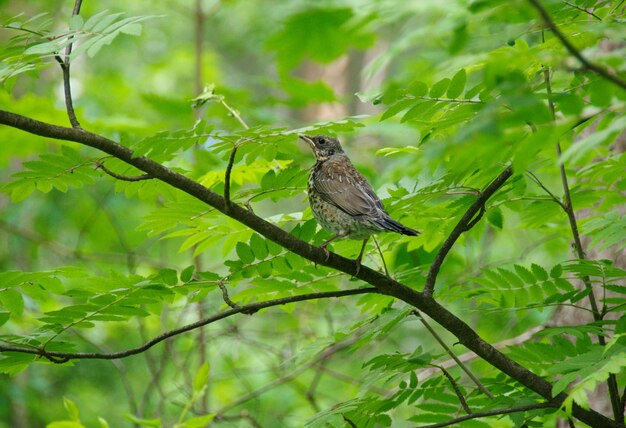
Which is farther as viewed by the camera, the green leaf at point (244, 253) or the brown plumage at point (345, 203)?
the brown plumage at point (345, 203)

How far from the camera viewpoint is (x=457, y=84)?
248 cm

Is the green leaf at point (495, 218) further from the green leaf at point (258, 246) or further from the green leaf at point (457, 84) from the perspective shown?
the green leaf at point (258, 246)

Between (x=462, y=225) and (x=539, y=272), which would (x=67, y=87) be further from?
(x=539, y=272)

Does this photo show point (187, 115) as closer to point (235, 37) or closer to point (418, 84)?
point (418, 84)

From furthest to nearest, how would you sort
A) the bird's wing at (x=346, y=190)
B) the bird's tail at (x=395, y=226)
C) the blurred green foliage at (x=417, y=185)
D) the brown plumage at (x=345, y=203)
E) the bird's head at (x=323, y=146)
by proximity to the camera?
1. the bird's head at (x=323, y=146)
2. the bird's wing at (x=346, y=190)
3. the brown plumage at (x=345, y=203)
4. the bird's tail at (x=395, y=226)
5. the blurred green foliage at (x=417, y=185)

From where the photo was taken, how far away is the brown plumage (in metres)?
3.04

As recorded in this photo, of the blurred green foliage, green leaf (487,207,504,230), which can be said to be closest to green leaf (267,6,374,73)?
the blurred green foliage

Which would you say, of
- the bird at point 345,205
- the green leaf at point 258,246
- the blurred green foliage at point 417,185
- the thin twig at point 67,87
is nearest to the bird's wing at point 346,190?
the bird at point 345,205

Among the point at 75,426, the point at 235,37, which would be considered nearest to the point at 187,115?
the point at 75,426

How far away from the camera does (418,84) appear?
248 cm

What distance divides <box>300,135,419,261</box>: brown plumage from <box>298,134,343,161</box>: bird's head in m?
0.04

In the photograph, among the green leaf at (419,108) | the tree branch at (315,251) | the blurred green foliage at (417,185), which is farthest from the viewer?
the green leaf at (419,108)

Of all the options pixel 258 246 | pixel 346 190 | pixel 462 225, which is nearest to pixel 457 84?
pixel 462 225

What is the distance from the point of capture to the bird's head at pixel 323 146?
4184mm
